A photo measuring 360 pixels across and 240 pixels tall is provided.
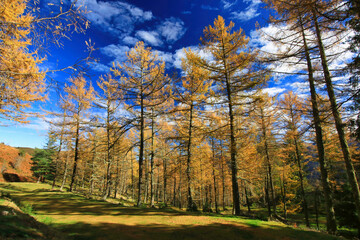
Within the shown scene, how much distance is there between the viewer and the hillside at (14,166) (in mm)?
28094

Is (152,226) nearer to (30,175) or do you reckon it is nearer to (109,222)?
(109,222)

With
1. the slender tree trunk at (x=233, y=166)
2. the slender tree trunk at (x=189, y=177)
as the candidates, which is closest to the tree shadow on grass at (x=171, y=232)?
the slender tree trunk at (x=233, y=166)

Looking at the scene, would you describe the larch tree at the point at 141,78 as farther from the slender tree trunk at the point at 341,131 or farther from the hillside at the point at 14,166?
the hillside at the point at 14,166

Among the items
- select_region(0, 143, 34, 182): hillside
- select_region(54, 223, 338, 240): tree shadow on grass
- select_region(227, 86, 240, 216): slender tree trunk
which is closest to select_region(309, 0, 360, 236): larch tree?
select_region(54, 223, 338, 240): tree shadow on grass

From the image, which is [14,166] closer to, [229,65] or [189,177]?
[189,177]

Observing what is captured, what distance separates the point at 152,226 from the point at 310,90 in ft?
30.2

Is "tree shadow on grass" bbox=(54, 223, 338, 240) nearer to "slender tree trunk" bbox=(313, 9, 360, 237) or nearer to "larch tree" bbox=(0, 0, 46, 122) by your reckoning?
"slender tree trunk" bbox=(313, 9, 360, 237)

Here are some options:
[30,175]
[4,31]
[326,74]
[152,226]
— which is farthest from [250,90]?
[30,175]

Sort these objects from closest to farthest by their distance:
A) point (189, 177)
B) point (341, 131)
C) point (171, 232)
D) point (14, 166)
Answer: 1. point (171, 232)
2. point (341, 131)
3. point (189, 177)
4. point (14, 166)

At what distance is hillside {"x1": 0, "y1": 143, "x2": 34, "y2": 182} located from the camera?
92.2ft

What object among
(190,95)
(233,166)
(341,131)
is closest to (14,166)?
(190,95)

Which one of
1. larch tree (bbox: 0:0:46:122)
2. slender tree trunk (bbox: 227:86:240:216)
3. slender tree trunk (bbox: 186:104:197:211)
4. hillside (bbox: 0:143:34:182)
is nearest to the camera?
larch tree (bbox: 0:0:46:122)

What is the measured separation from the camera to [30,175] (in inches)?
1344

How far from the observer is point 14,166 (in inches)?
1282
